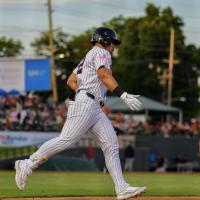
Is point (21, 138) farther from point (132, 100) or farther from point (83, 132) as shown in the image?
point (132, 100)

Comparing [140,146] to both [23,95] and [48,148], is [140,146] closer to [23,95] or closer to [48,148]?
[23,95]

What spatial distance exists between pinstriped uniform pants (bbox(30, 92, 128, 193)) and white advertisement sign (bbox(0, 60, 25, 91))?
21586 millimetres

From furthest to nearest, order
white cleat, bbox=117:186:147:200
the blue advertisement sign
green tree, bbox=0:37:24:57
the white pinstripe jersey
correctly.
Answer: green tree, bbox=0:37:24:57, the blue advertisement sign, the white pinstripe jersey, white cleat, bbox=117:186:147:200

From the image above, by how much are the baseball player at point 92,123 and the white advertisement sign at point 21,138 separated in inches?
750

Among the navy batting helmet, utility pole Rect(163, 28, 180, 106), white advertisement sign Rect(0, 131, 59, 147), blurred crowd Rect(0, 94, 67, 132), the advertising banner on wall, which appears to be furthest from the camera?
utility pole Rect(163, 28, 180, 106)

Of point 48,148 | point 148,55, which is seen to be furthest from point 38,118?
point 148,55

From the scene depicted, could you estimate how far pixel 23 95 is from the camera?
3070 cm

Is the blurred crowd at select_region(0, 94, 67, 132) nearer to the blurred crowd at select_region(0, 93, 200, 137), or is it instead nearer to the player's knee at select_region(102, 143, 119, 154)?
the blurred crowd at select_region(0, 93, 200, 137)

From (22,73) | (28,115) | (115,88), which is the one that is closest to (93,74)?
(115,88)

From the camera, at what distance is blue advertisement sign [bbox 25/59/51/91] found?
2986 cm

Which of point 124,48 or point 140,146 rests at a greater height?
point 124,48

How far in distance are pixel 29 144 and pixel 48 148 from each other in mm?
19452

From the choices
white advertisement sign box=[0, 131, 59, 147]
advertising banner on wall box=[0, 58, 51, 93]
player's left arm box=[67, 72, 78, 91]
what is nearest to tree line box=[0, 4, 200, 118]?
advertising banner on wall box=[0, 58, 51, 93]

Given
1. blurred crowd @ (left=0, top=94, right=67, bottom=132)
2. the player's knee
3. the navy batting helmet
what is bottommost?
the player's knee
